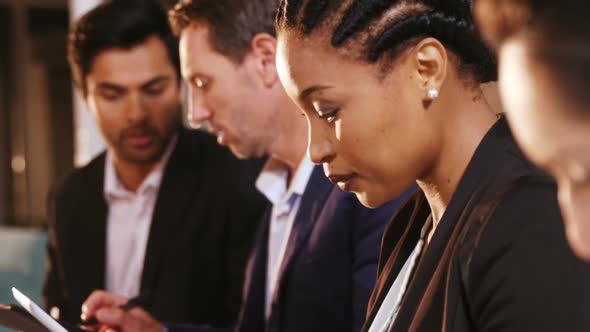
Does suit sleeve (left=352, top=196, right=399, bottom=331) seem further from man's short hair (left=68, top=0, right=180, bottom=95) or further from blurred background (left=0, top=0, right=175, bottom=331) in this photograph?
blurred background (left=0, top=0, right=175, bottom=331)

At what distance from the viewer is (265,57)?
83.8 inches

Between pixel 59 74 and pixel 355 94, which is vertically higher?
pixel 355 94

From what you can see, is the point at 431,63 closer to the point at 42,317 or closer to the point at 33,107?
the point at 42,317

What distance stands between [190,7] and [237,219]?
0.70m

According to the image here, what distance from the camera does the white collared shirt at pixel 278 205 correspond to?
2.08 m

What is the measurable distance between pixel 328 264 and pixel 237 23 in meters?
0.62

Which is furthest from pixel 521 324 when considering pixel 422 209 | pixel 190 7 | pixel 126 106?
pixel 126 106

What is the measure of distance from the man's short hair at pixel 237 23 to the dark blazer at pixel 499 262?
1.05 meters

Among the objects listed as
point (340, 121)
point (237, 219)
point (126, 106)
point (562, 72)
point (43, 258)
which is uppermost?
point (562, 72)

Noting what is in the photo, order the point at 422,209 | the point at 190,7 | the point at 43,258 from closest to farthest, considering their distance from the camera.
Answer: the point at 422,209
the point at 190,7
the point at 43,258

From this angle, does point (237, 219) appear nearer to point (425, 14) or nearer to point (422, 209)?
point (422, 209)

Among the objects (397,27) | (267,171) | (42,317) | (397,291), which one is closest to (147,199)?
(267,171)

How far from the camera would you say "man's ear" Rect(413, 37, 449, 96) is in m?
1.17

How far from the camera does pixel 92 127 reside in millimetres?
4246
